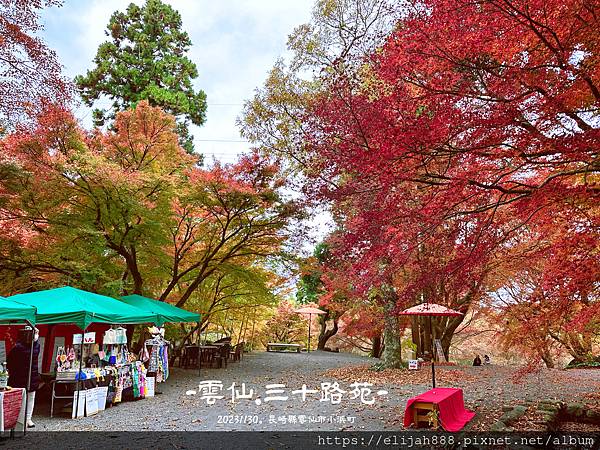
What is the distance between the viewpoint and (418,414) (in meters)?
6.10


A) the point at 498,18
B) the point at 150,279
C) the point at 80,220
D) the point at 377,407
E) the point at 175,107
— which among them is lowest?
the point at 377,407

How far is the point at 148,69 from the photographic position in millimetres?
18516

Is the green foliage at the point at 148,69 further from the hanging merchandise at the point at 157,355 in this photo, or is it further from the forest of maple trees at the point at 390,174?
the hanging merchandise at the point at 157,355

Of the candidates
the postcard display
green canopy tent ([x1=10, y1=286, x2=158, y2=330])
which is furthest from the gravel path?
green canopy tent ([x1=10, y1=286, x2=158, y2=330])

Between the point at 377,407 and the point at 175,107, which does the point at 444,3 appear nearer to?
the point at 377,407

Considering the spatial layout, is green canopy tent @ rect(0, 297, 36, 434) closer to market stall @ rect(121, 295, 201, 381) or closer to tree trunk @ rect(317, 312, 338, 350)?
market stall @ rect(121, 295, 201, 381)

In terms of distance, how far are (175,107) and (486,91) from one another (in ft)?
51.1

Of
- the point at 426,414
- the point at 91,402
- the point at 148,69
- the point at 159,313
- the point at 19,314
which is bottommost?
the point at 91,402

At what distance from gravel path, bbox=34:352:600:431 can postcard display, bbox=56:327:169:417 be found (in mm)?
289

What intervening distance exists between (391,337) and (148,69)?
47.4 ft

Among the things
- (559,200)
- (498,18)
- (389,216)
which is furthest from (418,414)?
(498,18)

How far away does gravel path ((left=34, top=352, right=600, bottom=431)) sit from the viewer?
6605mm

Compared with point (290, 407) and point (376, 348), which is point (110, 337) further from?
point (376, 348)

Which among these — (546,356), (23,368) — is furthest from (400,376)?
(23,368)
